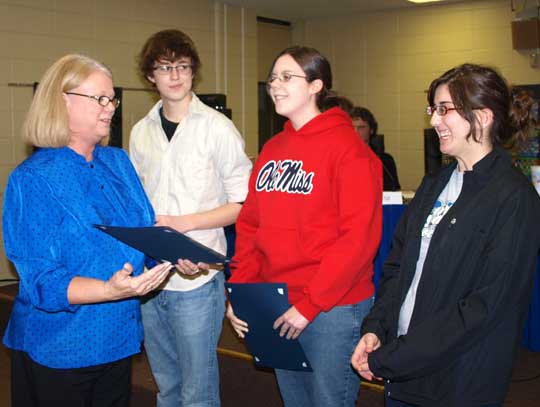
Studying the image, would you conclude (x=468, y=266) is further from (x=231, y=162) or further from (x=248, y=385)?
(x=248, y=385)

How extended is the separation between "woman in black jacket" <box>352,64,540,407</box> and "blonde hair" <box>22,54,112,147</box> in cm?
93

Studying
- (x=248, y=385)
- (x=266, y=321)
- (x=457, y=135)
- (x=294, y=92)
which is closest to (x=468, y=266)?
(x=457, y=135)

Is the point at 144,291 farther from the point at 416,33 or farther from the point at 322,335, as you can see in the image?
the point at 416,33

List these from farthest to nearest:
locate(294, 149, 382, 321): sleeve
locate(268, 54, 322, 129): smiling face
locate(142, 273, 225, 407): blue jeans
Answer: locate(142, 273, 225, 407): blue jeans → locate(268, 54, 322, 129): smiling face → locate(294, 149, 382, 321): sleeve

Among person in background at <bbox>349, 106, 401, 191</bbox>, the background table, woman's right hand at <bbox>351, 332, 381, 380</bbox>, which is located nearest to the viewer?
woman's right hand at <bbox>351, 332, 381, 380</bbox>

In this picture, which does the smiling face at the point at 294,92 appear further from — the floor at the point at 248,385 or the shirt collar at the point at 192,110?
the floor at the point at 248,385

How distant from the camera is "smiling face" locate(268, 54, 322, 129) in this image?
1913mm

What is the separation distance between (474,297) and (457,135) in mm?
392

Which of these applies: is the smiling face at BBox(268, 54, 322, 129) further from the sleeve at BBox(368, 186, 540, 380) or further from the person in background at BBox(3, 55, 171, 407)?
the sleeve at BBox(368, 186, 540, 380)

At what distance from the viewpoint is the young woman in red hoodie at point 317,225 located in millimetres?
1783

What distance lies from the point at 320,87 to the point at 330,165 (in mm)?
271

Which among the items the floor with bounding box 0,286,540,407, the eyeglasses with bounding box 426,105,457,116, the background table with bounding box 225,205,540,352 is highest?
the eyeglasses with bounding box 426,105,457,116

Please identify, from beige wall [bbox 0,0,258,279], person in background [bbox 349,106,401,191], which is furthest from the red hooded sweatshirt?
beige wall [bbox 0,0,258,279]

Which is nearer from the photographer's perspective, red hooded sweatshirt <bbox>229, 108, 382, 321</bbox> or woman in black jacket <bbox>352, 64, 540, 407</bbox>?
woman in black jacket <bbox>352, 64, 540, 407</bbox>
